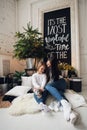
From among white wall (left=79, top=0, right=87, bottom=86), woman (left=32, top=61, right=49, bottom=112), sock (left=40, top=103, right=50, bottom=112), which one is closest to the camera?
sock (left=40, top=103, right=50, bottom=112)

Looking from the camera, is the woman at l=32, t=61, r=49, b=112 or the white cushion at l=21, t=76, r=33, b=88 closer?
the woman at l=32, t=61, r=49, b=112

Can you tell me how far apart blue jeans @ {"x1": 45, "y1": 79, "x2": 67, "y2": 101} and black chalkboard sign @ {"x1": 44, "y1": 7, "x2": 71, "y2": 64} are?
1.55 meters

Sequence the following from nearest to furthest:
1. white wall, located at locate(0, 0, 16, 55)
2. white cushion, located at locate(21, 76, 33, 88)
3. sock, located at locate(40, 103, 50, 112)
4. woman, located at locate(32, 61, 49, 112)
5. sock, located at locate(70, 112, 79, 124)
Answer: sock, located at locate(70, 112, 79, 124) < sock, located at locate(40, 103, 50, 112) < woman, located at locate(32, 61, 49, 112) < white cushion, located at locate(21, 76, 33, 88) < white wall, located at locate(0, 0, 16, 55)

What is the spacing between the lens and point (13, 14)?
4.09 meters

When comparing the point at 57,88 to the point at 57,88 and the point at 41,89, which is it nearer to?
the point at 57,88

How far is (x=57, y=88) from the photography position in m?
2.14

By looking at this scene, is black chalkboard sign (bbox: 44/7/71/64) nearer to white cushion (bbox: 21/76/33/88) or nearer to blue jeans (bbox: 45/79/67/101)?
white cushion (bbox: 21/76/33/88)

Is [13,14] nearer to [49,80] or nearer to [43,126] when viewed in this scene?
[49,80]

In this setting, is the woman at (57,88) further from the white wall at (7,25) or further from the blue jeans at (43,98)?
the white wall at (7,25)

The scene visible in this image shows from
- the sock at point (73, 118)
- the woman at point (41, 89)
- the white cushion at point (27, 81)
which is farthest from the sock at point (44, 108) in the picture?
the white cushion at point (27, 81)

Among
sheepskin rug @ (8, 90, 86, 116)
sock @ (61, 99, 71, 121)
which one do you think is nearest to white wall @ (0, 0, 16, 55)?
sheepskin rug @ (8, 90, 86, 116)

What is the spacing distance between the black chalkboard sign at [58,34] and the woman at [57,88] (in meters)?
1.41

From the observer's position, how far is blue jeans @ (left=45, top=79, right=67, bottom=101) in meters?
1.96

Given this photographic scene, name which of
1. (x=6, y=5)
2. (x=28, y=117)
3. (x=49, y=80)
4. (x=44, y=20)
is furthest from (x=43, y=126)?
(x=6, y=5)
